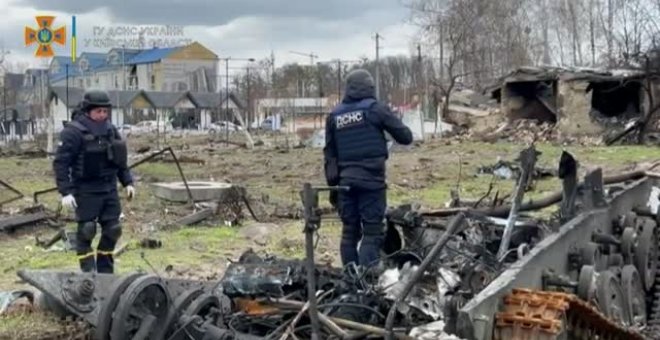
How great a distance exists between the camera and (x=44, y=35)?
27.5 m

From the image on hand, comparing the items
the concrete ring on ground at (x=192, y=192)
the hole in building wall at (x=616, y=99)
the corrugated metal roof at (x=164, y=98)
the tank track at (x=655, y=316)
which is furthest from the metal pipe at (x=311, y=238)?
the corrugated metal roof at (x=164, y=98)

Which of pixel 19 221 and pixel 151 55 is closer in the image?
pixel 19 221

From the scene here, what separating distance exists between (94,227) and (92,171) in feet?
1.69

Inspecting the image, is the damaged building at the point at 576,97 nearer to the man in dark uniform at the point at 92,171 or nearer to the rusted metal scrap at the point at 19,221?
the rusted metal scrap at the point at 19,221

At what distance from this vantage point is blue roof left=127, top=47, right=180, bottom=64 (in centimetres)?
10781

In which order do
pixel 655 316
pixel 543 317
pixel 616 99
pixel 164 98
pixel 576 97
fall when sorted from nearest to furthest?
pixel 543 317 < pixel 655 316 < pixel 576 97 < pixel 616 99 < pixel 164 98

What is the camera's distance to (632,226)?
7605mm

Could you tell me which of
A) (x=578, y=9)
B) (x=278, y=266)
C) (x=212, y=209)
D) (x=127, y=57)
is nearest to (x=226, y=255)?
(x=212, y=209)

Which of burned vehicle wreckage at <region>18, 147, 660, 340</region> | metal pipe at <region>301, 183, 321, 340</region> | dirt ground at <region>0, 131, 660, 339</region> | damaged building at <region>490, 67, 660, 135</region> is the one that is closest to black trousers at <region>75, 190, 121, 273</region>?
dirt ground at <region>0, 131, 660, 339</region>

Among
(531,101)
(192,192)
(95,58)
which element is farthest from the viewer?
(95,58)

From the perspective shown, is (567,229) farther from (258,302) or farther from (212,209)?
(212,209)

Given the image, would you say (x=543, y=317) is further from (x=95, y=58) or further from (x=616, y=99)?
(x=95, y=58)

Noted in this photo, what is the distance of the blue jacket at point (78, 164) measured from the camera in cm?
825

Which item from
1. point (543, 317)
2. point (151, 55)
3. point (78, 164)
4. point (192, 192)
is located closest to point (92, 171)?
point (78, 164)
